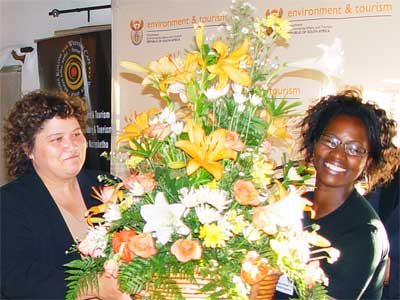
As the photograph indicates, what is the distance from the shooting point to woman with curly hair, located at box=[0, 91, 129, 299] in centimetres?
146

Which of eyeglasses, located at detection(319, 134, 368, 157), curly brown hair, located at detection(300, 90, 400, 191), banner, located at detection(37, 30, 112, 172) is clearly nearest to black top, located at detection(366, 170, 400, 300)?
curly brown hair, located at detection(300, 90, 400, 191)

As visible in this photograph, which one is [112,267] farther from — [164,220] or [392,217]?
[392,217]

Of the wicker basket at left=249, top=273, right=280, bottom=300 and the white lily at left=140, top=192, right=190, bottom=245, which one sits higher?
the white lily at left=140, top=192, right=190, bottom=245

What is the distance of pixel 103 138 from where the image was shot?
4.19m

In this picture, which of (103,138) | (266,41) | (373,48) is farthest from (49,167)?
(103,138)

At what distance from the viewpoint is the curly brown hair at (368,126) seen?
5.23 feet

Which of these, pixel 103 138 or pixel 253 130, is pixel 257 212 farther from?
pixel 103 138

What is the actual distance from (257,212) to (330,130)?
0.73 metres

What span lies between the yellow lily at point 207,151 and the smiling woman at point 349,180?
0.58 m

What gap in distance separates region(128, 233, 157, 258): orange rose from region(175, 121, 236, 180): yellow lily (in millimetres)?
140

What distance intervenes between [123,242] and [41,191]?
834 mm

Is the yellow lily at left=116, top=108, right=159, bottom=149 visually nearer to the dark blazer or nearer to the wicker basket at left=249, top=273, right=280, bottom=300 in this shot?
the wicker basket at left=249, top=273, right=280, bottom=300

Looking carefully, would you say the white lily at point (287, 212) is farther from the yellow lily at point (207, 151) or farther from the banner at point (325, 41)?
the banner at point (325, 41)

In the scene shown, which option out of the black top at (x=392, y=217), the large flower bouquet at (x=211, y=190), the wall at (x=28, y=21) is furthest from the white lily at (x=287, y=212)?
the wall at (x=28, y=21)
